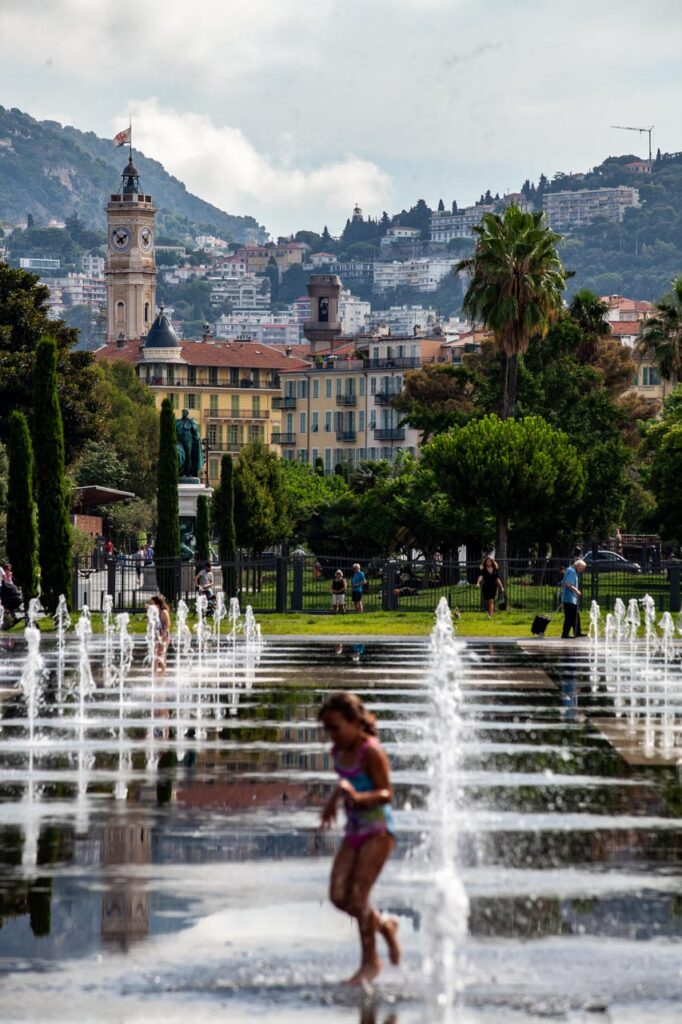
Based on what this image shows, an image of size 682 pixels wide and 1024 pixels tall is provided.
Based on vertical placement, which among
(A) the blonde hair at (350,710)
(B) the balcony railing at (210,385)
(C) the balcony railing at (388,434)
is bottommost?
(A) the blonde hair at (350,710)

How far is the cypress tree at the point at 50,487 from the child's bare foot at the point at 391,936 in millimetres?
31287

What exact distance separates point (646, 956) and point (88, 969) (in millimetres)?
2839

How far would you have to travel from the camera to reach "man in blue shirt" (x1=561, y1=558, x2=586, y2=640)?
35.8m

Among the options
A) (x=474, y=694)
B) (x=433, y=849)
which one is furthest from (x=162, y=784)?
(x=474, y=694)

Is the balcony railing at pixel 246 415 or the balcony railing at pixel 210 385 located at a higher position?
the balcony railing at pixel 210 385

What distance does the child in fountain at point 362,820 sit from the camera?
991 centimetres

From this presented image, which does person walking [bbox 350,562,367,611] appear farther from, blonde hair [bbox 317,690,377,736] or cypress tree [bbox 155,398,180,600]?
blonde hair [bbox 317,690,377,736]

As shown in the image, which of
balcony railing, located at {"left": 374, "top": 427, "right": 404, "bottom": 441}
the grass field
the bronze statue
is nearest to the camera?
A: the grass field

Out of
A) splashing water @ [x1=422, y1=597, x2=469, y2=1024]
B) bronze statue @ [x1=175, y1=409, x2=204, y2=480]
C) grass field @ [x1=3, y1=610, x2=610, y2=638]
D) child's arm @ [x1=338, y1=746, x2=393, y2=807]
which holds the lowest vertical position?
splashing water @ [x1=422, y1=597, x2=469, y2=1024]

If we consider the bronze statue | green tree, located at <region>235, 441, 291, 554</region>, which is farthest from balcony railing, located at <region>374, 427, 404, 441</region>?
the bronze statue

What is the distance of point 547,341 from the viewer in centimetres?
7312

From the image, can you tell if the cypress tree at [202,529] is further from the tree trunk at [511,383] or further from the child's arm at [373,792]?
the child's arm at [373,792]

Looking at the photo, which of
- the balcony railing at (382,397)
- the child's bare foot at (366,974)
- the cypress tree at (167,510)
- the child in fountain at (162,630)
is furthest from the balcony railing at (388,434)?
the child's bare foot at (366,974)

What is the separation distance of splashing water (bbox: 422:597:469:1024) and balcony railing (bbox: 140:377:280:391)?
489ft
